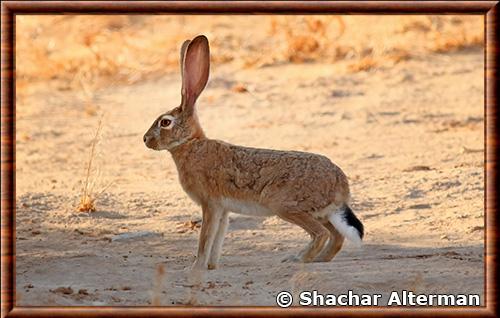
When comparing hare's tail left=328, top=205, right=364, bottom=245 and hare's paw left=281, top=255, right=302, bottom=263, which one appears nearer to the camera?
hare's tail left=328, top=205, right=364, bottom=245

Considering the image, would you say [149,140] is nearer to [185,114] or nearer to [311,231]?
[185,114]

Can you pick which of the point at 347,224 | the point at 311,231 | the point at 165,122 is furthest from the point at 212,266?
the point at 165,122

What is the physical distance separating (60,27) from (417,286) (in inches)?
412

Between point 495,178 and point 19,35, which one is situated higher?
point 19,35

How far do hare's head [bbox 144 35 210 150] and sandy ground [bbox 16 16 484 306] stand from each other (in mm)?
734

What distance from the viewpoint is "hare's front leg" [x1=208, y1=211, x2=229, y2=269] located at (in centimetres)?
674

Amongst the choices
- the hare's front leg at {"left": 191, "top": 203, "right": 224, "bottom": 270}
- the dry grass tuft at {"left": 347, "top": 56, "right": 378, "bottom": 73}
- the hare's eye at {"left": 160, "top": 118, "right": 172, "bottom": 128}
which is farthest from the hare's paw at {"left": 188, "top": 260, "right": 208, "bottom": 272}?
the dry grass tuft at {"left": 347, "top": 56, "right": 378, "bottom": 73}

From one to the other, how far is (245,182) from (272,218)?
1.27 meters

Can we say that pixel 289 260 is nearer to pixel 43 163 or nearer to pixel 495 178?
pixel 495 178

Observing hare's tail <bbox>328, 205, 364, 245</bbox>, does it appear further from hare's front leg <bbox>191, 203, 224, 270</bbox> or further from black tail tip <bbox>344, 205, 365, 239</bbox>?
hare's front leg <bbox>191, 203, 224, 270</bbox>

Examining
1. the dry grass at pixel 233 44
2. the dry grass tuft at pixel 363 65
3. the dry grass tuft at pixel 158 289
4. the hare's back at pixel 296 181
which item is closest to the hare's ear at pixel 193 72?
the hare's back at pixel 296 181

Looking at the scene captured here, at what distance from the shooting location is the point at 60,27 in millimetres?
15359

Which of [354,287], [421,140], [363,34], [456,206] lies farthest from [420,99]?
[354,287]

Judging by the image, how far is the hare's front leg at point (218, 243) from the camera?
6.74 meters
